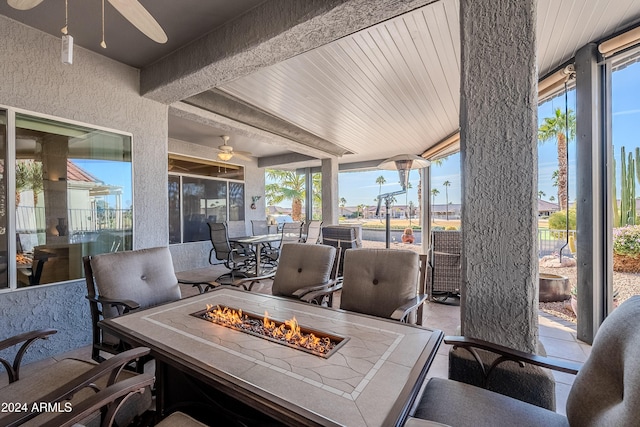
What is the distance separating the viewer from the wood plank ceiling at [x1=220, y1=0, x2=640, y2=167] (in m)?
2.18

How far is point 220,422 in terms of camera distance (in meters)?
1.59

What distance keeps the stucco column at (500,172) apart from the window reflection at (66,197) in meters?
3.35

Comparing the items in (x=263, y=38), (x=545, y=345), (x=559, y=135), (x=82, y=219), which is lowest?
(x=545, y=345)

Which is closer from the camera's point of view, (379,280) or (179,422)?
(179,422)

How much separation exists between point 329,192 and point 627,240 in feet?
16.1

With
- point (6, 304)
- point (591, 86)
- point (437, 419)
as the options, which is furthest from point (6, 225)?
point (591, 86)

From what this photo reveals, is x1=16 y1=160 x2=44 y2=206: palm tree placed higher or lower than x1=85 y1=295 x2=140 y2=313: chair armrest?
higher

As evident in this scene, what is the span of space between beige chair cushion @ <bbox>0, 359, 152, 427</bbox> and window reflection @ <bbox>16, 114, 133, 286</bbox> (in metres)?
1.57

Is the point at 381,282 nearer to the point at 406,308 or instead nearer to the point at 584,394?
the point at 406,308

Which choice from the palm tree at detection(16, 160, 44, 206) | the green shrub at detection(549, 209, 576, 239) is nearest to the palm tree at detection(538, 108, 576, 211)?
the green shrub at detection(549, 209, 576, 239)

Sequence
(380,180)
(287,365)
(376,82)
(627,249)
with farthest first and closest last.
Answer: (380,180), (376,82), (627,249), (287,365)

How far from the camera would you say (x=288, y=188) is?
1157cm

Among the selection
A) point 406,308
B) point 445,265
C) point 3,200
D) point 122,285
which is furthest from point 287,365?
point 445,265

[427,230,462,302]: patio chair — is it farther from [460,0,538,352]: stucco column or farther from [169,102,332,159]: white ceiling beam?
[169,102,332,159]: white ceiling beam
